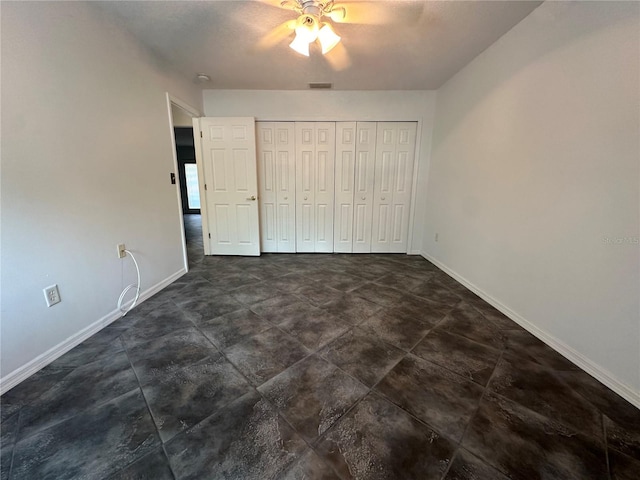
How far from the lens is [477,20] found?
1965mm

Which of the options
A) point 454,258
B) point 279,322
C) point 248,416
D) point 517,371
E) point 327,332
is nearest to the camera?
point 248,416

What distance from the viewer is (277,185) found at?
3.81 metres

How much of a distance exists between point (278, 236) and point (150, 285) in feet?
6.27

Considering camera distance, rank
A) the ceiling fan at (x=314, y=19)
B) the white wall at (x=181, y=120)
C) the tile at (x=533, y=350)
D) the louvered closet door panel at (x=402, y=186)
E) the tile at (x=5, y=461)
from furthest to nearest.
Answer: the white wall at (x=181, y=120) → the louvered closet door panel at (x=402, y=186) → the ceiling fan at (x=314, y=19) → the tile at (x=533, y=350) → the tile at (x=5, y=461)

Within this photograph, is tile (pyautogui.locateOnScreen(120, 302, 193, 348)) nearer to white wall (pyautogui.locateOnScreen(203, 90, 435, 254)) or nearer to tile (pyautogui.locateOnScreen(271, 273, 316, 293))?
tile (pyautogui.locateOnScreen(271, 273, 316, 293))

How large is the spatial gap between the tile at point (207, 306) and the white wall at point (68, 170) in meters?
0.51

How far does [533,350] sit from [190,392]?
2229mm

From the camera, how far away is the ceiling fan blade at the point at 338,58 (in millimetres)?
2440

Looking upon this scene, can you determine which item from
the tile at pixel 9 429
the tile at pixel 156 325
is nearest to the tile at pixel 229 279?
the tile at pixel 156 325

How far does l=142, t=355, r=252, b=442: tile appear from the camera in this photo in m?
1.19

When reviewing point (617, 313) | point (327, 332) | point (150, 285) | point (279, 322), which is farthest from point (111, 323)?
point (617, 313)

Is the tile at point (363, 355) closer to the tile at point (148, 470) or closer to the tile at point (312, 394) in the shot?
the tile at point (312, 394)

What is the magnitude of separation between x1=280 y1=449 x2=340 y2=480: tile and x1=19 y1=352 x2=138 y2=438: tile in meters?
1.02

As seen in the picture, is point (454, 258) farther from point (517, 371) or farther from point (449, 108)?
point (449, 108)
